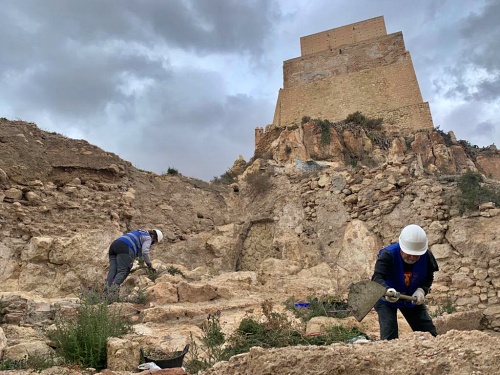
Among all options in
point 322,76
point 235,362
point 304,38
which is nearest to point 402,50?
point 322,76

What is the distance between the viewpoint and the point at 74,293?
21.8 feet

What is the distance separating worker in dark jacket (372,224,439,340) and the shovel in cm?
8

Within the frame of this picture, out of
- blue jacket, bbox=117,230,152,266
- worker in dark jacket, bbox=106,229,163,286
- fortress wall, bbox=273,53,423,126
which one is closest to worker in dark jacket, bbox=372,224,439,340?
worker in dark jacket, bbox=106,229,163,286

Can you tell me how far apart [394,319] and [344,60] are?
21754 mm

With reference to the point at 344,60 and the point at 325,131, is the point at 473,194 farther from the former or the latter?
the point at 344,60

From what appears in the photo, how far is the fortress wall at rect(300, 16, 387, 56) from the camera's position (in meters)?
24.5

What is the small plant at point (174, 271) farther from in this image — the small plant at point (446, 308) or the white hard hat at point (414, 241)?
the white hard hat at point (414, 241)

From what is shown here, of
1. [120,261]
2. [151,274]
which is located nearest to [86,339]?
[120,261]

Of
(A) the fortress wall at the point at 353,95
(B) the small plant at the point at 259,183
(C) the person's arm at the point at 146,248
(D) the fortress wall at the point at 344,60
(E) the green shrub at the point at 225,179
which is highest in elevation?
(D) the fortress wall at the point at 344,60

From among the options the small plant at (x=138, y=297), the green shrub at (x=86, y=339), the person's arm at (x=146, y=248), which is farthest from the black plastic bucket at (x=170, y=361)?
the person's arm at (x=146, y=248)

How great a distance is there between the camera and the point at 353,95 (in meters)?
21.6

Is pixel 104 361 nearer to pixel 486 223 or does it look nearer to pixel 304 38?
pixel 486 223

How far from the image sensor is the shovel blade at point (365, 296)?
3.50 meters

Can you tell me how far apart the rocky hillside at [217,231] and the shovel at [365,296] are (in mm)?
1545
